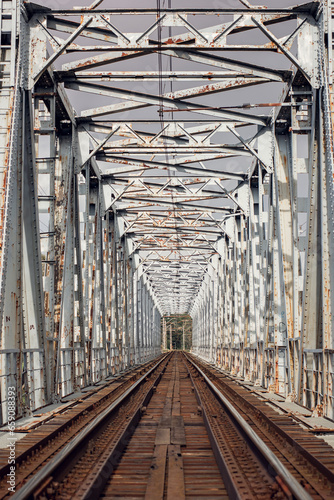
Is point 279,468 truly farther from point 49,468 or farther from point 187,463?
point 49,468

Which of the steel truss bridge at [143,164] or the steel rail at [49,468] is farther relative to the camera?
the steel truss bridge at [143,164]

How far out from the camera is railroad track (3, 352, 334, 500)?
4.47m

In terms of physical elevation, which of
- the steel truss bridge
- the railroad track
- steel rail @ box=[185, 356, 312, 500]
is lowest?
the railroad track

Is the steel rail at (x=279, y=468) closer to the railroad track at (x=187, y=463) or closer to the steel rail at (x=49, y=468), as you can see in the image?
the railroad track at (x=187, y=463)

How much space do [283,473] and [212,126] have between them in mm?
12539

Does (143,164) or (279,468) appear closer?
(279,468)

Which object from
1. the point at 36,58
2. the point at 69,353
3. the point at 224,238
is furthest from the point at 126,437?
the point at 224,238

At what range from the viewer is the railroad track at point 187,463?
4.47 m

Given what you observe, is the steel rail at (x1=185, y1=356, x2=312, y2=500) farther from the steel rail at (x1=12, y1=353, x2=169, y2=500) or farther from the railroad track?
the steel rail at (x1=12, y1=353, x2=169, y2=500)

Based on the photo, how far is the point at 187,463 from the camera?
5.99 meters

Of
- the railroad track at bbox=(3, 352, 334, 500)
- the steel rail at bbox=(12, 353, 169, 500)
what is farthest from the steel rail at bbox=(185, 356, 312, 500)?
the steel rail at bbox=(12, 353, 169, 500)

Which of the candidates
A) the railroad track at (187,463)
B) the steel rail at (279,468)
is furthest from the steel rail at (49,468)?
the steel rail at (279,468)

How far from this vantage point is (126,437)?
24.2ft

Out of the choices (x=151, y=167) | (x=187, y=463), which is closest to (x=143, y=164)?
(x=151, y=167)
